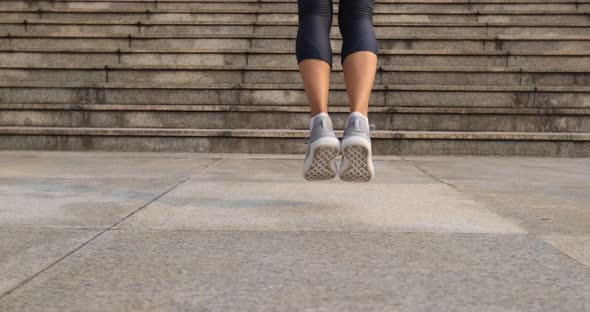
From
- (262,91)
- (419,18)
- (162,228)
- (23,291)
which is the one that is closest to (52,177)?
(162,228)

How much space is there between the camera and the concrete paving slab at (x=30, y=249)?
5.18 feet

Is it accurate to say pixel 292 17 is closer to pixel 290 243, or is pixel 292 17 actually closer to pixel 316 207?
pixel 316 207

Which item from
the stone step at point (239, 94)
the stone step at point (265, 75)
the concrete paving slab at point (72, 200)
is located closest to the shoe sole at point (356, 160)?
the concrete paving slab at point (72, 200)

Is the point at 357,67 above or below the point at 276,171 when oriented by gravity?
above

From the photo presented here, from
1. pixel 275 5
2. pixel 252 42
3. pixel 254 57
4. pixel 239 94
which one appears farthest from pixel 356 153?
pixel 275 5

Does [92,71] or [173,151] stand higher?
[92,71]

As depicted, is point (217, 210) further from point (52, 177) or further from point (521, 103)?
point (521, 103)

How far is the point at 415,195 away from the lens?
9.84 feet

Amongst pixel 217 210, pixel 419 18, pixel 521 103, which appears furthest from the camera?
pixel 419 18

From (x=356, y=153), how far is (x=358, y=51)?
50 cm

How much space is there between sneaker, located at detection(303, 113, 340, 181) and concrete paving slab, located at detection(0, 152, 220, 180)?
1.22 metres

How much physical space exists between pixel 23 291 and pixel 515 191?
2430 millimetres

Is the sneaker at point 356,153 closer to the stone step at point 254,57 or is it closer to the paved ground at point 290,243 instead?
the paved ground at point 290,243

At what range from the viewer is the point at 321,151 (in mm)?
2547
